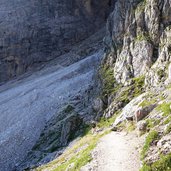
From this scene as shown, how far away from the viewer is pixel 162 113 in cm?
2245

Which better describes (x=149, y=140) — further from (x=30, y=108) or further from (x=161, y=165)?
(x=30, y=108)

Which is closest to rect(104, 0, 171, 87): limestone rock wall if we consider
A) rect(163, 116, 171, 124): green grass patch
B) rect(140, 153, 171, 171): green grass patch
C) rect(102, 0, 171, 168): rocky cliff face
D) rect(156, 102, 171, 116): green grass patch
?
rect(102, 0, 171, 168): rocky cliff face

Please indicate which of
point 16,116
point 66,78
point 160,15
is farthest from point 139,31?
point 66,78

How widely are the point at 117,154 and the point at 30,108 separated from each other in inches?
A: 1226

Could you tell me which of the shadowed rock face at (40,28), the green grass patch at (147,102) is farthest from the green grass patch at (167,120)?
the shadowed rock face at (40,28)

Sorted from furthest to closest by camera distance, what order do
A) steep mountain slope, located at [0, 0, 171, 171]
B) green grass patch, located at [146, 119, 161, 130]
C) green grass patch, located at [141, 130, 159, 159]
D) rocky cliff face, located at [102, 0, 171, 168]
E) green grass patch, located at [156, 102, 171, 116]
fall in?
steep mountain slope, located at [0, 0, 171, 171] < green grass patch, located at [156, 102, 171, 116] < green grass patch, located at [146, 119, 161, 130] < rocky cliff face, located at [102, 0, 171, 168] < green grass patch, located at [141, 130, 159, 159]

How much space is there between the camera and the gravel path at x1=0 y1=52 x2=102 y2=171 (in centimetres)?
3869

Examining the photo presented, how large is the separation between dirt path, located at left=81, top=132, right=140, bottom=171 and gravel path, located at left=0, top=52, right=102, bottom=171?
14195mm

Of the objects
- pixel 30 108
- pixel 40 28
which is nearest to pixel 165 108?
pixel 30 108

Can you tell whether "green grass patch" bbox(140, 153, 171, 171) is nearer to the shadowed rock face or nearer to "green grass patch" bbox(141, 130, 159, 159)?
"green grass patch" bbox(141, 130, 159, 159)

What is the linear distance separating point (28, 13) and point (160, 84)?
74.5m

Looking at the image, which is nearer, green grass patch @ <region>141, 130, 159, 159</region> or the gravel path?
green grass patch @ <region>141, 130, 159, 159</region>

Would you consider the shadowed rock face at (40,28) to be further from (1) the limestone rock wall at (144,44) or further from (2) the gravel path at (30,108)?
(1) the limestone rock wall at (144,44)

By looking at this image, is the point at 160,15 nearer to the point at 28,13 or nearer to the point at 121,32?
the point at 121,32
